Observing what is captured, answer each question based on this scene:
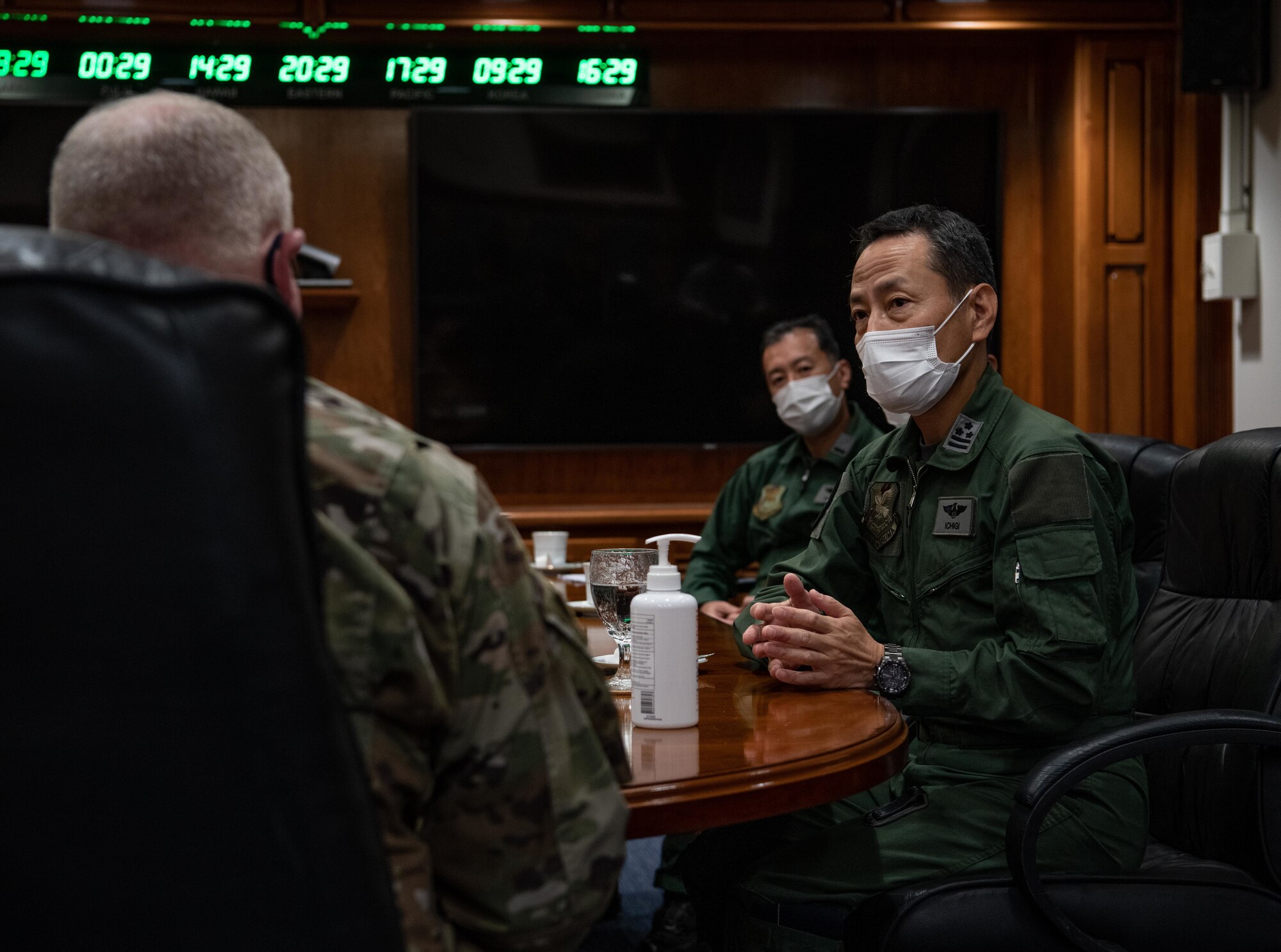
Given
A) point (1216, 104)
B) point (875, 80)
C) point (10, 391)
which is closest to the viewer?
point (10, 391)

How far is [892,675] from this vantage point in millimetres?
1604

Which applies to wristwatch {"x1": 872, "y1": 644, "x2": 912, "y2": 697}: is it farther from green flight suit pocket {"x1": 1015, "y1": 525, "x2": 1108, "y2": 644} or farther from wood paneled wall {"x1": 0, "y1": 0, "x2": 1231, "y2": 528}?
wood paneled wall {"x1": 0, "y1": 0, "x2": 1231, "y2": 528}

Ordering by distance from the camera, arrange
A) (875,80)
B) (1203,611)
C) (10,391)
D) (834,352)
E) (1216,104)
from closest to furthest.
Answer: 1. (10,391)
2. (1203,611)
3. (834,352)
4. (1216,104)
5. (875,80)

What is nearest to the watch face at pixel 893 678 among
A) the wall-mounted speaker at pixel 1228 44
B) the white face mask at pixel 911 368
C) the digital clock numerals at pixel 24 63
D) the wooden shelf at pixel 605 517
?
the white face mask at pixel 911 368

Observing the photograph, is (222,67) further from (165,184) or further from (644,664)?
(165,184)

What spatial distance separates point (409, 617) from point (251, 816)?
16 centimetres

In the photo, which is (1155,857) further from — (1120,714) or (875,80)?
(875,80)

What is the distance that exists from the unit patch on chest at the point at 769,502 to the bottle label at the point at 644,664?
1.91 metres

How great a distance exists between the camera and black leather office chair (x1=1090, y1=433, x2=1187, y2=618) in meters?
2.22

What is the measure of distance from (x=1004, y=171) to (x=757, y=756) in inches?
154

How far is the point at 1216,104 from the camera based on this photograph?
4.36 meters

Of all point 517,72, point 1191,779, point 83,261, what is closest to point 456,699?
point 83,261

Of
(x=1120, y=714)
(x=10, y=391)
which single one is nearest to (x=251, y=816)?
(x=10, y=391)

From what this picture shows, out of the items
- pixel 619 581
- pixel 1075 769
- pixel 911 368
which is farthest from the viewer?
pixel 911 368
